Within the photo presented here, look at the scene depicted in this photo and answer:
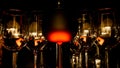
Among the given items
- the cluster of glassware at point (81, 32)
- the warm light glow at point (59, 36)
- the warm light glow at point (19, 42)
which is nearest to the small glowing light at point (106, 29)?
the cluster of glassware at point (81, 32)

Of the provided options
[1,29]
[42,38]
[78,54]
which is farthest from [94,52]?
[1,29]

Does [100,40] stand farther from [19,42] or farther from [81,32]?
[19,42]

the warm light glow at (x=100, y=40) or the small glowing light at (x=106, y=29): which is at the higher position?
the small glowing light at (x=106, y=29)

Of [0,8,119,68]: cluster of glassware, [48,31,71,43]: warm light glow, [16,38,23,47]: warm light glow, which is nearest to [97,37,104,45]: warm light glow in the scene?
[0,8,119,68]: cluster of glassware

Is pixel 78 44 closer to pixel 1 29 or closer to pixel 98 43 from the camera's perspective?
pixel 98 43

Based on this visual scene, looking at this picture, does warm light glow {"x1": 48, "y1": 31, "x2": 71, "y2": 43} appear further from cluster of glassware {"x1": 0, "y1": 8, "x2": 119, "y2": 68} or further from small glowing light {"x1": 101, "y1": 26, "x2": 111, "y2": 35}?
small glowing light {"x1": 101, "y1": 26, "x2": 111, "y2": 35}

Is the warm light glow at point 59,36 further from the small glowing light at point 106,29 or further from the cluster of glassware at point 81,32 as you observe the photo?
the small glowing light at point 106,29

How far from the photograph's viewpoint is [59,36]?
1.90 metres

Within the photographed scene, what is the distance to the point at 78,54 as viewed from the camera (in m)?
1.98

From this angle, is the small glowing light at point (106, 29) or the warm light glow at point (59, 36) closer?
the small glowing light at point (106, 29)

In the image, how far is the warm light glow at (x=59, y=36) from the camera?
1.88 m

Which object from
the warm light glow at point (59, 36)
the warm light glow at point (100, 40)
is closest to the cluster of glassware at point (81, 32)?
the warm light glow at point (100, 40)

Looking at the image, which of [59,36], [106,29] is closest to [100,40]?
[106,29]

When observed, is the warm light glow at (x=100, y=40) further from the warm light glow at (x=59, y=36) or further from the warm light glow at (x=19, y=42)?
the warm light glow at (x=19, y=42)
